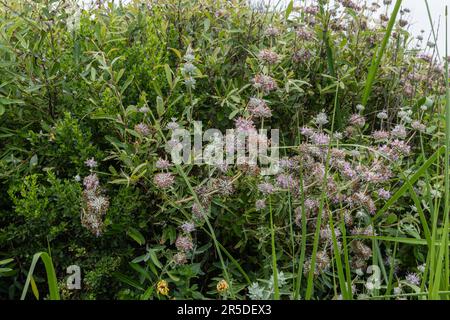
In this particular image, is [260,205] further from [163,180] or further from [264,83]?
[264,83]

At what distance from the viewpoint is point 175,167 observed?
7.69ft

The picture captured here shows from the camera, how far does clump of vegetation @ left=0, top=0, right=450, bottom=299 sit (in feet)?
7.38

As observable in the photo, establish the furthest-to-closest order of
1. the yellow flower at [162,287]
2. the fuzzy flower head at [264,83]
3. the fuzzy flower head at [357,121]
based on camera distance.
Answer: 1. the fuzzy flower head at [357,121]
2. the fuzzy flower head at [264,83]
3. the yellow flower at [162,287]

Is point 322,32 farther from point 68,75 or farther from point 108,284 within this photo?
point 108,284

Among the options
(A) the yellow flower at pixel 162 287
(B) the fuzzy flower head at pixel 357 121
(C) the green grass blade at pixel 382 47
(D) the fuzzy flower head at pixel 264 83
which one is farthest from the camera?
(B) the fuzzy flower head at pixel 357 121

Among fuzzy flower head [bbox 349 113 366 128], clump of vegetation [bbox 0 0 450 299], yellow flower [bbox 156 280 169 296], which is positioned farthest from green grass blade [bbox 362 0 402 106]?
fuzzy flower head [bbox 349 113 366 128]

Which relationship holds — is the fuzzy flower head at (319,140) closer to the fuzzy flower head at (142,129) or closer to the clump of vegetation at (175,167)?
the clump of vegetation at (175,167)

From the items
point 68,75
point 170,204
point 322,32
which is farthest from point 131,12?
point 170,204

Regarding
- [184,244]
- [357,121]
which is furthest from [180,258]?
[357,121]

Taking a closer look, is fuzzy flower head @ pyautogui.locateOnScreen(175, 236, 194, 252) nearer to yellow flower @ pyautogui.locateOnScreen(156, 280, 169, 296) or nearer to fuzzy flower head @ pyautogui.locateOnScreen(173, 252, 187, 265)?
fuzzy flower head @ pyautogui.locateOnScreen(173, 252, 187, 265)

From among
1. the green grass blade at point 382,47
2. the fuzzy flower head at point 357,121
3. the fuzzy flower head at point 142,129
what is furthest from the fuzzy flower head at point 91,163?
the fuzzy flower head at point 357,121

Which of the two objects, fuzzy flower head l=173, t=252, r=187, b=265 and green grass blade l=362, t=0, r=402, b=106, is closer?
green grass blade l=362, t=0, r=402, b=106

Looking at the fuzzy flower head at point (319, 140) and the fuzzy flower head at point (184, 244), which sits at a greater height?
the fuzzy flower head at point (319, 140)

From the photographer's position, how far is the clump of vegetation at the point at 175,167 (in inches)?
88.6
